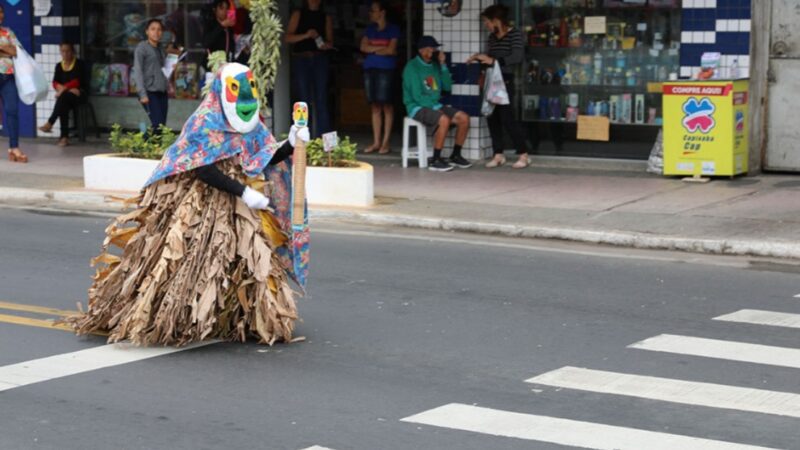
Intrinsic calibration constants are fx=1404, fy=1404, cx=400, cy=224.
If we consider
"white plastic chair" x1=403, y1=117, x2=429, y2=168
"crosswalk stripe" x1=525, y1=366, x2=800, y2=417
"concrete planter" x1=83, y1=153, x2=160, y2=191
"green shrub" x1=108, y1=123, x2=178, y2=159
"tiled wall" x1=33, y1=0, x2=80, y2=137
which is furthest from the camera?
"tiled wall" x1=33, y1=0, x2=80, y2=137

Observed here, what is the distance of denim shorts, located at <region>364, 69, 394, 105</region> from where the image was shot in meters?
19.0

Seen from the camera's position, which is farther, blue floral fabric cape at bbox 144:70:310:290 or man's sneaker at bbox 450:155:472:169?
man's sneaker at bbox 450:155:472:169

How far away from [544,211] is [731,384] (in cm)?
648

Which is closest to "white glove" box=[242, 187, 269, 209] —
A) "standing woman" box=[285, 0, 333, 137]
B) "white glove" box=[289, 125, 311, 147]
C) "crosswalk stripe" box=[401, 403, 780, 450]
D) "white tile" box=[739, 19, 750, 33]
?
"white glove" box=[289, 125, 311, 147]

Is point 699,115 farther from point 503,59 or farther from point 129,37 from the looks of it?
point 129,37

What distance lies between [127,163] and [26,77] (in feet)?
10.0

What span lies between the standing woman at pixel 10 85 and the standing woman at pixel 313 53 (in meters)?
3.73

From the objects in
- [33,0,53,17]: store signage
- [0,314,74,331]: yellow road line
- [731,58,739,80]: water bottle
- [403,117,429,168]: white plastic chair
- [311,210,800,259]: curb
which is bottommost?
[0,314,74,331]: yellow road line

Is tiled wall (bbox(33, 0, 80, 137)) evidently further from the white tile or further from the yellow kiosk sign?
the white tile

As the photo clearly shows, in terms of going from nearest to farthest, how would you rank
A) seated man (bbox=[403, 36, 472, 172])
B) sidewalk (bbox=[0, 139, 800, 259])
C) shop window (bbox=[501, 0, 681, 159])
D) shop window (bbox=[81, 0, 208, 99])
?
sidewalk (bbox=[0, 139, 800, 259])
shop window (bbox=[501, 0, 681, 159])
seated man (bbox=[403, 36, 472, 172])
shop window (bbox=[81, 0, 208, 99])

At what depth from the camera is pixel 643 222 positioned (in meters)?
13.5

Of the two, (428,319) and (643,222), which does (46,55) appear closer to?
(643,222)

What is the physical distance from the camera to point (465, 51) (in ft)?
60.1

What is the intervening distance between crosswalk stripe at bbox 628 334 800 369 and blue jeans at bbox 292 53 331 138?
36.6 ft
